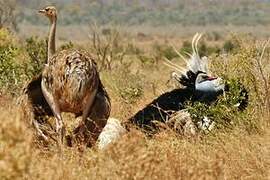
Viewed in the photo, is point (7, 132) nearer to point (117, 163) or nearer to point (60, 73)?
point (117, 163)

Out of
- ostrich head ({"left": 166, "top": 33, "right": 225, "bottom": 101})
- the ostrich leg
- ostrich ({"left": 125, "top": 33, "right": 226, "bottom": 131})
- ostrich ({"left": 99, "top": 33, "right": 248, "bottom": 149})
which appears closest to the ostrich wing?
the ostrich leg

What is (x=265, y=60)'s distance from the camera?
10.9 m

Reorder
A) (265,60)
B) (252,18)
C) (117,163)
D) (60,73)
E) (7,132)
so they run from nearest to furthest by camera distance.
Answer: (7,132), (117,163), (60,73), (265,60), (252,18)

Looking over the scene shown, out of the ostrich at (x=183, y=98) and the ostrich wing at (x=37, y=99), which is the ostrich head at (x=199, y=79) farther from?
the ostrich wing at (x=37, y=99)

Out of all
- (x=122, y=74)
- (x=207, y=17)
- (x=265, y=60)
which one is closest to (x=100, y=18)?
(x=207, y=17)

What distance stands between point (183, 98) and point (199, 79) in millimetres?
317

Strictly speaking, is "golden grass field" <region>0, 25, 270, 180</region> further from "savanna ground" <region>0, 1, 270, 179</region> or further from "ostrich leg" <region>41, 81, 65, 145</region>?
"ostrich leg" <region>41, 81, 65, 145</region>

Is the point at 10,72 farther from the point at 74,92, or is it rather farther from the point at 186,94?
the point at 74,92

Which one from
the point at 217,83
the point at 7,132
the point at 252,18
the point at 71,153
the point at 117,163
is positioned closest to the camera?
the point at 7,132

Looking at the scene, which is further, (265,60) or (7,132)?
(265,60)

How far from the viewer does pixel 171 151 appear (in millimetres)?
6941

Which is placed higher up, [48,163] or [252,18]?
[48,163]

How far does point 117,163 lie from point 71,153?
5.87 ft

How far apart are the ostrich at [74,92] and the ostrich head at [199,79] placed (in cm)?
163
